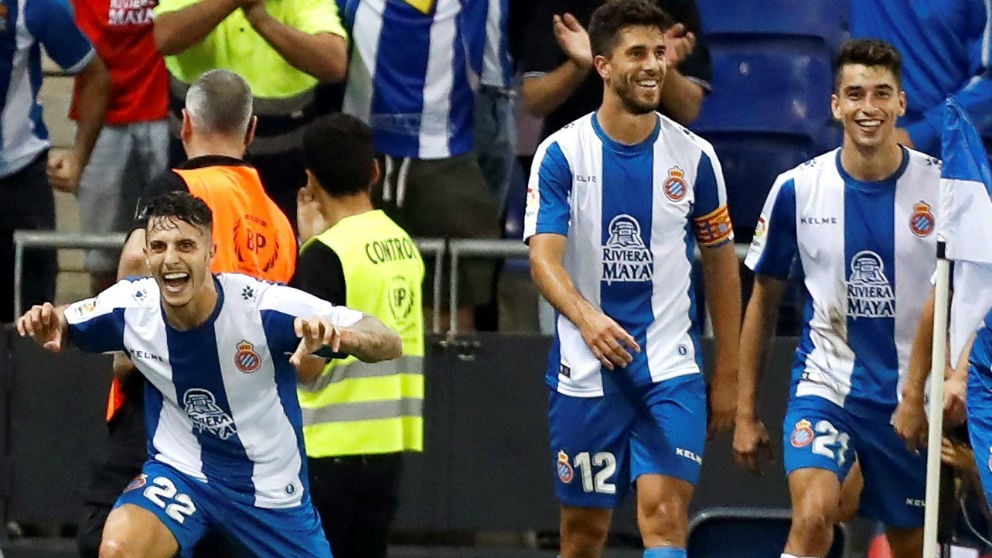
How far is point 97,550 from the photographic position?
314 inches

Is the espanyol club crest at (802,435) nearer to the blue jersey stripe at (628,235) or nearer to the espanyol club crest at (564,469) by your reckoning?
the blue jersey stripe at (628,235)

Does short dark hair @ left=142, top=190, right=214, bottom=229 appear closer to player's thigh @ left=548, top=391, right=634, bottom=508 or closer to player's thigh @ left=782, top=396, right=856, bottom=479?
player's thigh @ left=548, top=391, right=634, bottom=508

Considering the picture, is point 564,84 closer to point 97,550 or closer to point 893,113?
point 893,113

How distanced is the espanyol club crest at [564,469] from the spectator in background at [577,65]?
180cm

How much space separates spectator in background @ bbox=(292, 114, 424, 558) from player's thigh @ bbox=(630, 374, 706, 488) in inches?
34.7

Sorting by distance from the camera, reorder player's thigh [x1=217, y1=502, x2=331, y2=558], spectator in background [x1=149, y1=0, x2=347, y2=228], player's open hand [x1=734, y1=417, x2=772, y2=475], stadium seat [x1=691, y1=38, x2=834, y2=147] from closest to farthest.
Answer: player's thigh [x1=217, y1=502, x2=331, y2=558] → player's open hand [x1=734, y1=417, x2=772, y2=475] → spectator in background [x1=149, y1=0, x2=347, y2=228] → stadium seat [x1=691, y1=38, x2=834, y2=147]

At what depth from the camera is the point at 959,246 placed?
7918 mm

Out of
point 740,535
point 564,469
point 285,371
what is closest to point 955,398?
point 564,469

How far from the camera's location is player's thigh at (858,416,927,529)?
846 centimetres

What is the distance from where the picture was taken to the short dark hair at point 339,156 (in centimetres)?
830

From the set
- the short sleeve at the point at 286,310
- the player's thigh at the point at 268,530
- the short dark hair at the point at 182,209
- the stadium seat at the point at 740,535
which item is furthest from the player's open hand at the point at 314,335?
the stadium seat at the point at 740,535

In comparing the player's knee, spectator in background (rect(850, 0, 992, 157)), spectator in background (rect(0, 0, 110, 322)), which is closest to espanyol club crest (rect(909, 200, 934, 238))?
spectator in background (rect(850, 0, 992, 157))

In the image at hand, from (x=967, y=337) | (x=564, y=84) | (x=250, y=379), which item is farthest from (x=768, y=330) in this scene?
(x=250, y=379)

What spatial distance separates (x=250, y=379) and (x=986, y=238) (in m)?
2.64
